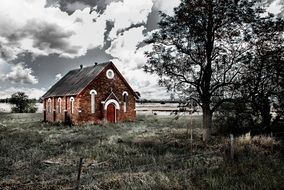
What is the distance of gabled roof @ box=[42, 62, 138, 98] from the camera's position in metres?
37.5

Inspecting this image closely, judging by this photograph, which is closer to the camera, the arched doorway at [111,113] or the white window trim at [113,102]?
the white window trim at [113,102]

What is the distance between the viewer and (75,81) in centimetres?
4153

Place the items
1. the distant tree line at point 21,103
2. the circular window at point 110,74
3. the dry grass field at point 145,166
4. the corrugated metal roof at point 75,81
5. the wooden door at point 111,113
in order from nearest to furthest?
1. the dry grass field at point 145,166
2. the corrugated metal roof at point 75,81
3. the wooden door at point 111,113
4. the circular window at point 110,74
5. the distant tree line at point 21,103

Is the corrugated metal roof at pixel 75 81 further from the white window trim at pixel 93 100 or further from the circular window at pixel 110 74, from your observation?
the white window trim at pixel 93 100

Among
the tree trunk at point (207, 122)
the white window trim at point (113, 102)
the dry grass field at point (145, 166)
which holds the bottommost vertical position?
the dry grass field at point (145, 166)

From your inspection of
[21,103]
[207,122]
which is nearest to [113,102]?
[207,122]

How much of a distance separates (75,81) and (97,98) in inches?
229

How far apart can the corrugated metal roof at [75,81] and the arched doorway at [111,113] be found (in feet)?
13.1

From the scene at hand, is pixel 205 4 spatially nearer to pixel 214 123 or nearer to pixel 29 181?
pixel 214 123

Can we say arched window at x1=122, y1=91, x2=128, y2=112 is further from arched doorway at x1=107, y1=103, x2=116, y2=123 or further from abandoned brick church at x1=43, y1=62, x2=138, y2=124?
arched doorway at x1=107, y1=103, x2=116, y2=123

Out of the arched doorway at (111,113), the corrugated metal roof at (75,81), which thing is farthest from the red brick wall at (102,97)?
the corrugated metal roof at (75,81)

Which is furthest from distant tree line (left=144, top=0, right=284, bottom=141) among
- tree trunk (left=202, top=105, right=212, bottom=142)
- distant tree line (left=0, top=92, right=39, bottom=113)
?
distant tree line (left=0, top=92, right=39, bottom=113)

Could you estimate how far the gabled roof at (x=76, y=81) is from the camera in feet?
123

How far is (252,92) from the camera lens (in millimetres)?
19625
